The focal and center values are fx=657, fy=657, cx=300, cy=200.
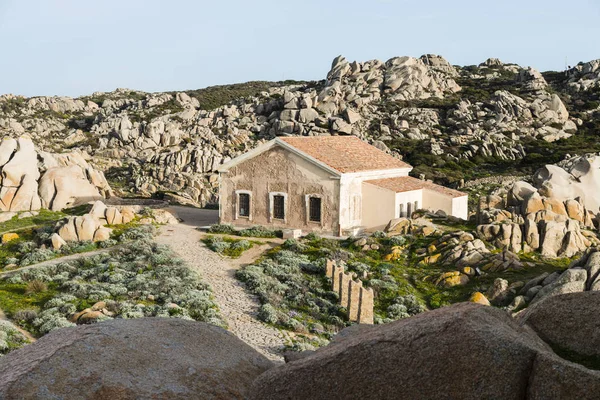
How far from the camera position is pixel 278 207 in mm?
38719

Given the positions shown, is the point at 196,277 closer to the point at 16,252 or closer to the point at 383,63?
the point at 16,252

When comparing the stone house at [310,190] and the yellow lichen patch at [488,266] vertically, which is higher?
the stone house at [310,190]

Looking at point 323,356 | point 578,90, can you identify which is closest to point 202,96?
point 578,90

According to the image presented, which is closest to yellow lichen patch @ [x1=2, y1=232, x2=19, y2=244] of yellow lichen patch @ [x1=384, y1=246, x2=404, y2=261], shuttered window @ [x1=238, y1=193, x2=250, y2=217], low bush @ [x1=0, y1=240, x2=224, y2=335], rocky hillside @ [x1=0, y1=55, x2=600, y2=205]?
low bush @ [x1=0, y1=240, x2=224, y2=335]

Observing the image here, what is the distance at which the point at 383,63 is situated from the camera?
124938 millimetres

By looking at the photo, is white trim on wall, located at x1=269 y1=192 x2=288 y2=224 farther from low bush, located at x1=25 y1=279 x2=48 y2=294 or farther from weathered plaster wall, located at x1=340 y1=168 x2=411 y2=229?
low bush, located at x1=25 y1=279 x2=48 y2=294

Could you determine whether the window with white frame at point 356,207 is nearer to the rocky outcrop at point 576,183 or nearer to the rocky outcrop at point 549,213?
the rocky outcrop at point 549,213

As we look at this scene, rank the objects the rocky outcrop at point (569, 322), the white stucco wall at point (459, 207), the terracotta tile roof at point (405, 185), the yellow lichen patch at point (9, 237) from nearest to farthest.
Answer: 1. the rocky outcrop at point (569, 322)
2. the yellow lichen patch at point (9, 237)
3. the terracotta tile roof at point (405, 185)
4. the white stucco wall at point (459, 207)

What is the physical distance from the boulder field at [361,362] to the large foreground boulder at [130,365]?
1cm

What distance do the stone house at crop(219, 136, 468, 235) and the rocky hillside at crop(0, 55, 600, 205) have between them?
1951cm

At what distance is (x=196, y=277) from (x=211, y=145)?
63.0 metres

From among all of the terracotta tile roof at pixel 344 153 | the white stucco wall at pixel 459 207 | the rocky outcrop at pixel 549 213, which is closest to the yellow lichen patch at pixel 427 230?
the rocky outcrop at pixel 549 213

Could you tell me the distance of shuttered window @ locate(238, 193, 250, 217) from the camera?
3972 centimetres

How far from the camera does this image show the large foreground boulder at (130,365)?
7.78m
